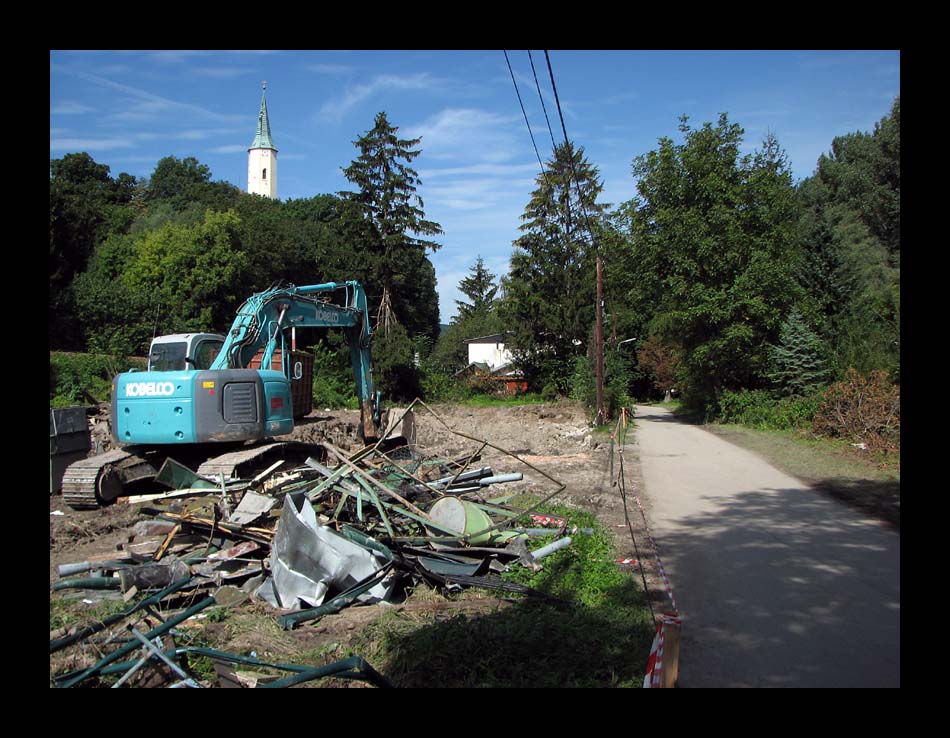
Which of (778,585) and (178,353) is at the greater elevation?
(178,353)

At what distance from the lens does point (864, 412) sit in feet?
60.0

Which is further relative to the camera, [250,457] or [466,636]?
[250,457]

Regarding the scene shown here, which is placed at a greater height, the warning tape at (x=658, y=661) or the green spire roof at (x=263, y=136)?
the green spire roof at (x=263, y=136)

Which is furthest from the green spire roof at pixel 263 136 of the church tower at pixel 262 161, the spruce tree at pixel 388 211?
the spruce tree at pixel 388 211

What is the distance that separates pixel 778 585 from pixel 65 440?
11.6m

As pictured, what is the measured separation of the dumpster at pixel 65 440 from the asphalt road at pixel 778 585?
9.97 metres

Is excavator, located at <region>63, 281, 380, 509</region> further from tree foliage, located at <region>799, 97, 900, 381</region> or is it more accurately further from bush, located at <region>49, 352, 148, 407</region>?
tree foliage, located at <region>799, 97, 900, 381</region>

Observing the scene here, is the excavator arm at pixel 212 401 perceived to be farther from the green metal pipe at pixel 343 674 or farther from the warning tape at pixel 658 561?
the green metal pipe at pixel 343 674

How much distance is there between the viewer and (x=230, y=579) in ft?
23.1

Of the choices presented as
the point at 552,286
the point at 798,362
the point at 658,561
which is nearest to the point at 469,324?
the point at 552,286

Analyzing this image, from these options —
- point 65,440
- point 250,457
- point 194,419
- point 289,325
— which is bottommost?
point 250,457

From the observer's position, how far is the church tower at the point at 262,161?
113000 mm

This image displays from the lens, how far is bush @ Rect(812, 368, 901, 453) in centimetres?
1703

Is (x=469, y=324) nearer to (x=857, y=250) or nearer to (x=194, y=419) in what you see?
(x=857, y=250)
